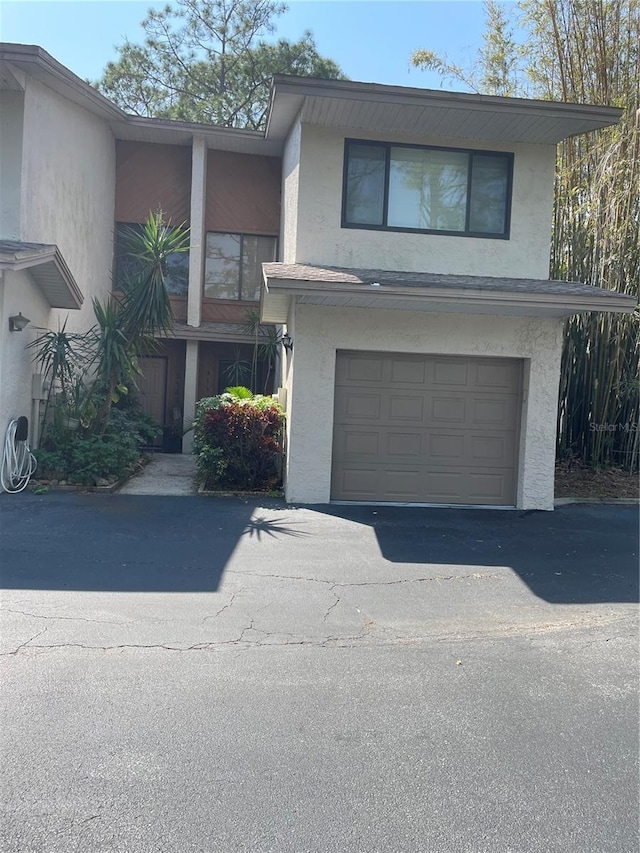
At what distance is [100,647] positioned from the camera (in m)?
4.51

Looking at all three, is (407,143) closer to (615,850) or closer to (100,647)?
(100,647)

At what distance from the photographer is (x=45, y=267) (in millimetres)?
9797

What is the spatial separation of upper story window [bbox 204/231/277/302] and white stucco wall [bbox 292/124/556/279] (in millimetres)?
5613

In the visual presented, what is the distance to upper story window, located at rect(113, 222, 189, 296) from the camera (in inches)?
606

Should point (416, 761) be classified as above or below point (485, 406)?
below

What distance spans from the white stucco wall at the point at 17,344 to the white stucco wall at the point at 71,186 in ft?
3.00

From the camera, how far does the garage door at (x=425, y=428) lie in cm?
981

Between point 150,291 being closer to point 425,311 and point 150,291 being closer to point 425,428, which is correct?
point 425,311

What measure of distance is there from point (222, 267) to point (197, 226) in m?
1.14

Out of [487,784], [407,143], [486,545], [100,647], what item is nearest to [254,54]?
[407,143]

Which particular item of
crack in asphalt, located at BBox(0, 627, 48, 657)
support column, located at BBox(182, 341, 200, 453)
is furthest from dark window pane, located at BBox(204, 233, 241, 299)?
crack in asphalt, located at BBox(0, 627, 48, 657)

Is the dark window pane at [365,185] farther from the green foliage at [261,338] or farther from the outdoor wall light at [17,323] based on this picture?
the outdoor wall light at [17,323]

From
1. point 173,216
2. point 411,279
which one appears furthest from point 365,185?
point 173,216

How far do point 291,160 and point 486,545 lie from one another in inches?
289
